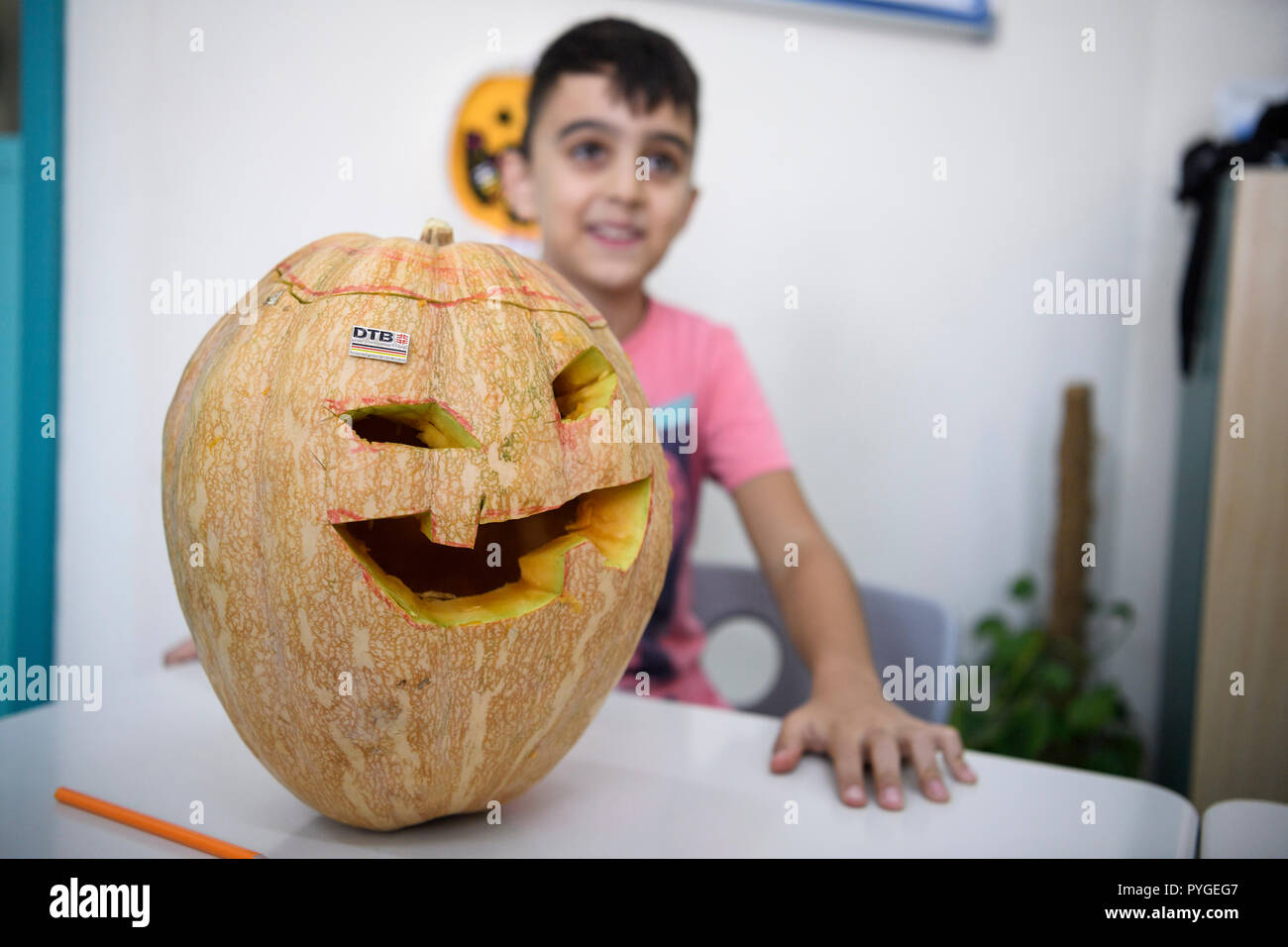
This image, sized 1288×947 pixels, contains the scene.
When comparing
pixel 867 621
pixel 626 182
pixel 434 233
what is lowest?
pixel 867 621

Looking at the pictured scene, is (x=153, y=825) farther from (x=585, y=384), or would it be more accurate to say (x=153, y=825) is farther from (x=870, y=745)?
(x=870, y=745)

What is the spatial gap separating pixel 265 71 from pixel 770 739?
1.41m

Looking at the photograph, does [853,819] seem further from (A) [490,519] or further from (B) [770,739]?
(A) [490,519]

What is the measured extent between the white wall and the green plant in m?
0.15

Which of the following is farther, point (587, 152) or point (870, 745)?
point (587, 152)

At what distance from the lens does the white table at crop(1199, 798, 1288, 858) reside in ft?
2.05

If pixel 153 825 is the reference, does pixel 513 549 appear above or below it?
above

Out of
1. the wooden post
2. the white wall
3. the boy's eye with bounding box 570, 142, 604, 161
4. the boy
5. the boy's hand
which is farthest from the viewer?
the wooden post

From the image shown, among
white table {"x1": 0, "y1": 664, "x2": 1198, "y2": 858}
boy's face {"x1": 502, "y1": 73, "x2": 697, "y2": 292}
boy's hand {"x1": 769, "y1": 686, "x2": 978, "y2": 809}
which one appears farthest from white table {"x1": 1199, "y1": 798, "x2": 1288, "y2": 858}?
boy's face {"x1": 502, "y1": 73, "x2": 697, "y2": 292}

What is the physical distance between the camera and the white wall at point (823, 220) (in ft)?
4.99

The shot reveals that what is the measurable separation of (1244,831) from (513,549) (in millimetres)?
595

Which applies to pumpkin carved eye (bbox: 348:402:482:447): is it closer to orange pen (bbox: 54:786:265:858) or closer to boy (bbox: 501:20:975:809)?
orange pen (bbox: 54:786:265:858)

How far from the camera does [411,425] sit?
1.88ft

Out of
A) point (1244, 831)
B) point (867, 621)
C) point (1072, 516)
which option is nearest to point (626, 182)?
point (867, 621)
